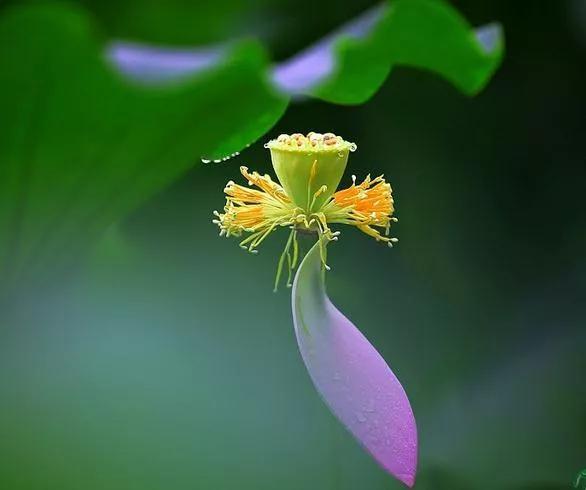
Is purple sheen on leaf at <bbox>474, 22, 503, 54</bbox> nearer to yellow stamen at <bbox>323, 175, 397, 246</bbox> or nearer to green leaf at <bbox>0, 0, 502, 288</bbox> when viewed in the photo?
green leaf at <bbox>0, 0, 502, 288</bbox>

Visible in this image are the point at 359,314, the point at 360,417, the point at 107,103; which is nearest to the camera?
the point at 107,103

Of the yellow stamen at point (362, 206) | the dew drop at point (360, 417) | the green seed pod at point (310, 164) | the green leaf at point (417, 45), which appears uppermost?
the green seed pod at point (310, 164)

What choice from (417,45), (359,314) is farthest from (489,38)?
(359,314)

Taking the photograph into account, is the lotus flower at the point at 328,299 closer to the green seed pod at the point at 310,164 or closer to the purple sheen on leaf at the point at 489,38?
the green seed pod at the point at 310,164

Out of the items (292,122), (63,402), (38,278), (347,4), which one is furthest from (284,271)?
(38,278)

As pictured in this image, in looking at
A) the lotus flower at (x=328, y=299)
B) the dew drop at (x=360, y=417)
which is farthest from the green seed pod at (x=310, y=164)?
the dew drop at (x=360, y=417)

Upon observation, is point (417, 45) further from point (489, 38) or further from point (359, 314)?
point (359, 314)

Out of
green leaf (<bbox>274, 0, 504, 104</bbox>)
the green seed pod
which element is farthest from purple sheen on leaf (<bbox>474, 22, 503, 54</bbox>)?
the green seed pod
